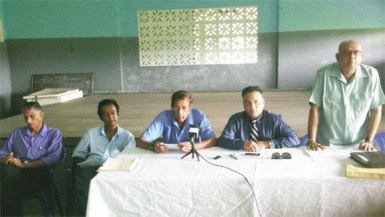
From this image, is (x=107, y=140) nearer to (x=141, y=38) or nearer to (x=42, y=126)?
(x=42, y=126)

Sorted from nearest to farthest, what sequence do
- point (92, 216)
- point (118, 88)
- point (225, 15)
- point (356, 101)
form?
point (92, 216), point (356, 101), point (225, 15), point (118, 88)

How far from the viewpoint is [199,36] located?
18.0 feet

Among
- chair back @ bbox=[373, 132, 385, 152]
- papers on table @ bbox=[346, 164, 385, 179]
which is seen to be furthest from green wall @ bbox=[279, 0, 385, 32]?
papers on table @ bbox=[346, 164, 385, 179]

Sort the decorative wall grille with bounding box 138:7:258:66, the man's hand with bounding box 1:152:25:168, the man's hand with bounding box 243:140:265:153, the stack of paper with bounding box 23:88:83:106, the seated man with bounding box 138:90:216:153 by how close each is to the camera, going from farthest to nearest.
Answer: the decorative wall grille with bounding box 138:7:258:66, the stack of paper with bounding box 23:88:83:106, the man's hand with bounding box 1:152:25:168, the seated man with bounding box 138:90:216:153, the man's hand with bounding box 243:140:265:153

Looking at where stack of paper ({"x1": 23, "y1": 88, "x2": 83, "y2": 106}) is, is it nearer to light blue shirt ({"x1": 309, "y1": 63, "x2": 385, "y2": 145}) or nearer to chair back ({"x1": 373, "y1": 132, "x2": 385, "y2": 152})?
light blue shirt ({"x1": 309, "y1": 63, "x2": 385, "y2": 145})

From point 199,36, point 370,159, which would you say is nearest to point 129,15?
point 199,36

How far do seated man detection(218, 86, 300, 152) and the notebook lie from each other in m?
0.46

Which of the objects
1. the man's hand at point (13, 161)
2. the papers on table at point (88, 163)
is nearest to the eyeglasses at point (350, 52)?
the papers on table at point (88, 163)

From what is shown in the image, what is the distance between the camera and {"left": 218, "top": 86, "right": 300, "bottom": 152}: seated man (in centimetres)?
224

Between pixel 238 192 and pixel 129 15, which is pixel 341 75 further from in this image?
pixel 129 15

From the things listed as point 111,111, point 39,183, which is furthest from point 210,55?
point 39,183

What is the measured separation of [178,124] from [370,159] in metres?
1.24

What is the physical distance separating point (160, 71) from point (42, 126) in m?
3.22

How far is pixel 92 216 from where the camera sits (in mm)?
1697
